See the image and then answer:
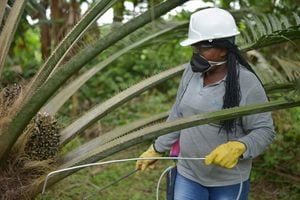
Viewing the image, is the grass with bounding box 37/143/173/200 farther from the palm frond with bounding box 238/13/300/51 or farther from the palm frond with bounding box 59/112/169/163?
the palm frond with bounding box 238/13/300/51

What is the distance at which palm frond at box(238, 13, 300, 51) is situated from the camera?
8.30ft

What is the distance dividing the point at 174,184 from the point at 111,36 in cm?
75

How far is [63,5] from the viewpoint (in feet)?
17.6

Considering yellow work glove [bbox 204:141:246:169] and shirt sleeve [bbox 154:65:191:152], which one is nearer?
yellow work glove [bbox 204:141:246:169]

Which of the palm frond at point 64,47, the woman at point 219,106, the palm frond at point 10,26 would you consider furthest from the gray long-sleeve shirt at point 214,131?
the palm frond at point 10,26

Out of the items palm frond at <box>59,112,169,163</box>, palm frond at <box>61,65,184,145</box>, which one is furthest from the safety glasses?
palm frond at <box>61,65,184,145</box>

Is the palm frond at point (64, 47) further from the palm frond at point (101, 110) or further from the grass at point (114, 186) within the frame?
the grass at point (114, 186)

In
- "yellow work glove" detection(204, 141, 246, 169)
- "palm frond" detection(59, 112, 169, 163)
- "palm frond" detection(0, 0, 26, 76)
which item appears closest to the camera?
"yellow work glove" detection(204, 141, 246, 169)

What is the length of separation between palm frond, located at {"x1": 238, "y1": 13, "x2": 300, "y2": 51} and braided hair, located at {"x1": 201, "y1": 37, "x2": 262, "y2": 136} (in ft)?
0.99

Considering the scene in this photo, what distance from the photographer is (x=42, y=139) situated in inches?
110

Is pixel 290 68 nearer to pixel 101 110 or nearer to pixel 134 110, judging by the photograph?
pixel 101 110

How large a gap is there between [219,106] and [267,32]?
2.36 feet

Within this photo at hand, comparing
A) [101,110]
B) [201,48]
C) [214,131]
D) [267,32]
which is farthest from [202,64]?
[101,110]

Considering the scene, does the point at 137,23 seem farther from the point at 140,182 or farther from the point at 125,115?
the point at 125,115
